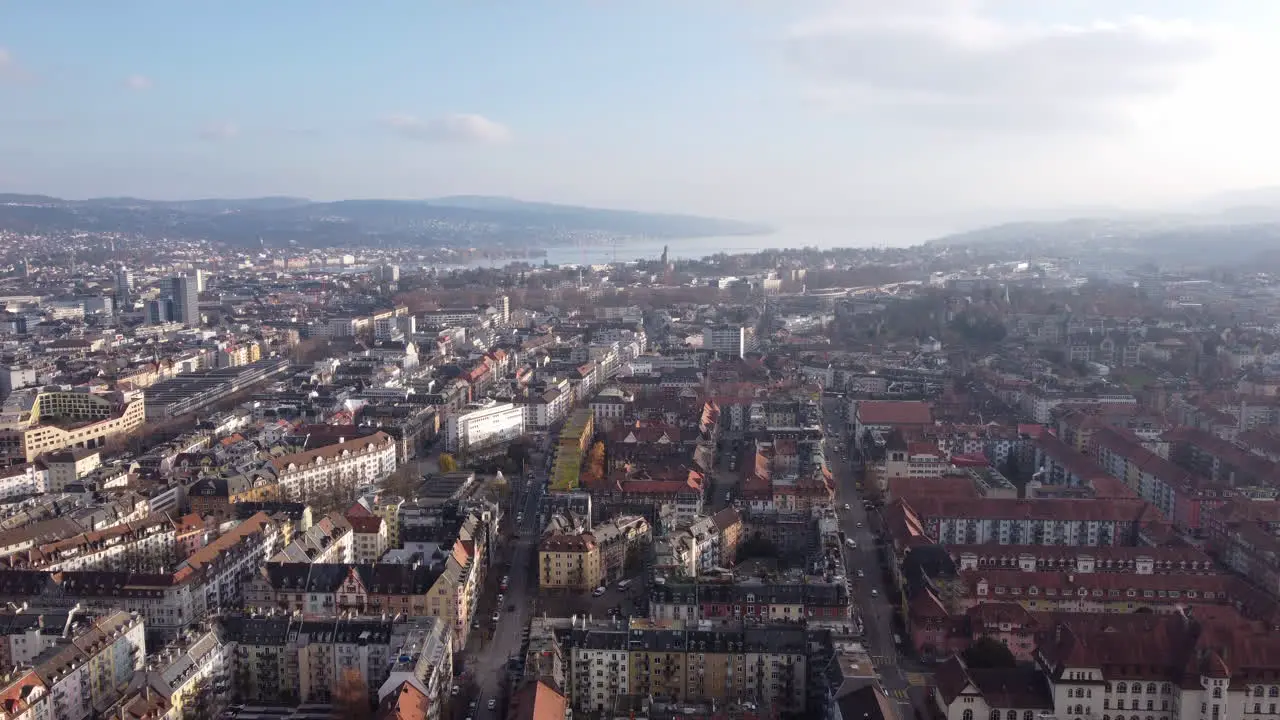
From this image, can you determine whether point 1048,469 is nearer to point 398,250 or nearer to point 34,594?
point 34,594

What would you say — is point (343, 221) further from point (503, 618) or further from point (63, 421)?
point (503, 618)

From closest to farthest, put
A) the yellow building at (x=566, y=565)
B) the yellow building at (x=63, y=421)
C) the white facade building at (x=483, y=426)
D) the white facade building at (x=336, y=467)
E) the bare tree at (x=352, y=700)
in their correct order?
the bare tree at (x=352, y=700)
the yellow building at (x=566, y=565)
the white facade building at (x=336, y=467)
the yellow building at (x=63, y=421)
the white facade building at (x=483, y=426)

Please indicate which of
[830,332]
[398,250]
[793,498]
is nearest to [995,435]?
[793,498]

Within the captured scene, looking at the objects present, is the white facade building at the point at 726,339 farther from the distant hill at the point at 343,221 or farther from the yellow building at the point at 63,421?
the distant hill at the point at 343,221

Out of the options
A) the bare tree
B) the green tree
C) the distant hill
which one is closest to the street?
the green tree

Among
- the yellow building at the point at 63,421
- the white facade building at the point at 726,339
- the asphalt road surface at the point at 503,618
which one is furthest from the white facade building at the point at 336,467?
the white facade building at the point at 726,339

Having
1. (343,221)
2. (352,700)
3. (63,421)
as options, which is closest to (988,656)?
(352,700)

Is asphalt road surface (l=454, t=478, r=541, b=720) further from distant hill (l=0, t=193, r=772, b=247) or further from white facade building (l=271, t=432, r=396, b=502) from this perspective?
distant hill (l=0, t=193, r=772, b=247)
